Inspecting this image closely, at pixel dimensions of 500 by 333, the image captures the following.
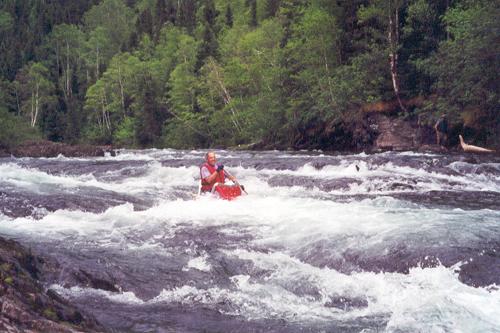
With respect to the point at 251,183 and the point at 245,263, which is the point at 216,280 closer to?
the point at 245,263

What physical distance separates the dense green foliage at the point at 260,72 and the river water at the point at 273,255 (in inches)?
437

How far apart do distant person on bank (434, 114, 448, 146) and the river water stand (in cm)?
924

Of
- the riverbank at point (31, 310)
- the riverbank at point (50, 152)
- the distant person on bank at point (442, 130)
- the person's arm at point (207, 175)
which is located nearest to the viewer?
the riverbank at point (31, 310)

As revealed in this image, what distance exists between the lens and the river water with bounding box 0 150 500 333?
473 cm

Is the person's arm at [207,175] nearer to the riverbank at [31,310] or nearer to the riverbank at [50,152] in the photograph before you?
the riverbank at [31,310]

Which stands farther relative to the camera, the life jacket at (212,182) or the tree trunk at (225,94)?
the tree trunk at (225,94)

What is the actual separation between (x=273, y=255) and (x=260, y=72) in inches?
1171

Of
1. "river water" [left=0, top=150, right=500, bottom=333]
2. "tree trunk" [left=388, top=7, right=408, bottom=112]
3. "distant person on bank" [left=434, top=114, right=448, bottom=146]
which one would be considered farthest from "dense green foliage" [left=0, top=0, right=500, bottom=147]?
"river water" [left=0, top=150, right=500, bottom=333]

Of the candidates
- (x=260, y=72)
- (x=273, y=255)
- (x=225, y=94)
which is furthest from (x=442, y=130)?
(x=225, y=94)

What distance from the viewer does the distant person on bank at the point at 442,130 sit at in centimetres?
2136

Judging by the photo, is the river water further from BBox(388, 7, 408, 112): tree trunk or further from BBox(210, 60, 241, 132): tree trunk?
BBox(210, 60, 241, 132): tree trunk

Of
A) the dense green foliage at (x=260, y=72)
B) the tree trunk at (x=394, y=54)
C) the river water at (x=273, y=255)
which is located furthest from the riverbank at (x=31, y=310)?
the tree trunk at (x=394, y=54)

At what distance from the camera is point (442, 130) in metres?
21.7

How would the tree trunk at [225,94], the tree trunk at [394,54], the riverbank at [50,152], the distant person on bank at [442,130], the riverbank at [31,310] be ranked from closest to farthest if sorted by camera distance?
the riverbank at [31,310] → the distant person on bank at [442,130] → the tree trunk at [394,54] → the riverbank at [50,152] → the tree trunk at [225,94]
